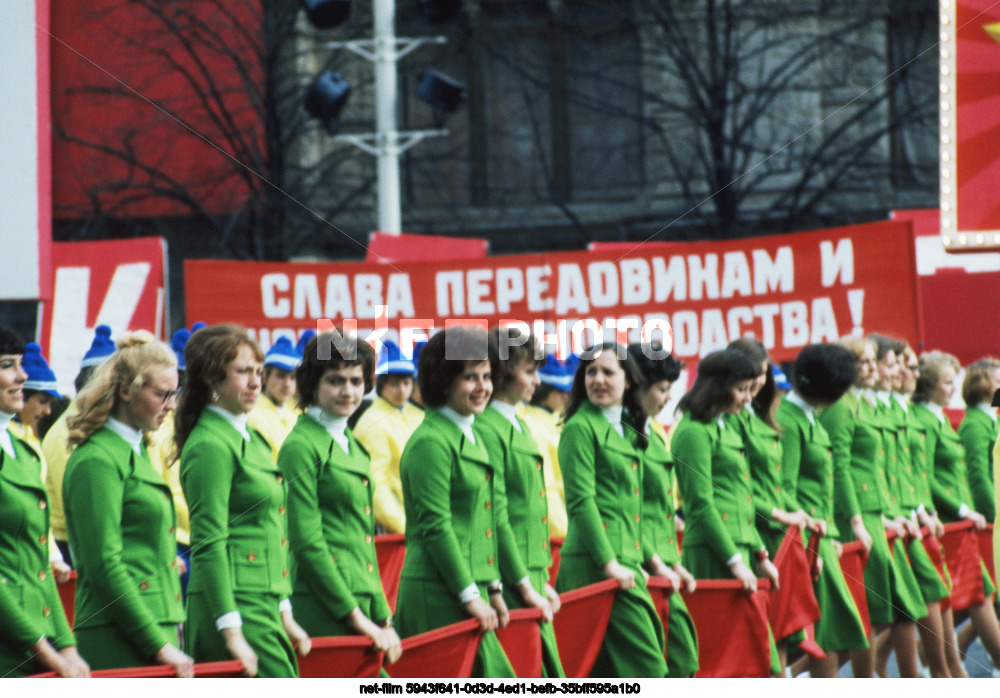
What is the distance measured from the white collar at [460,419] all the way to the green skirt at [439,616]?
20.7 inches

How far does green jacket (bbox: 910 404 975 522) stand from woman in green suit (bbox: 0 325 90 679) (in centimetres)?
576

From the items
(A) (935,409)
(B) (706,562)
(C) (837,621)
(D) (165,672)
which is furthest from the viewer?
(A) (935,409)

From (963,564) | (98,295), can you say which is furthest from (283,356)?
(963,564)

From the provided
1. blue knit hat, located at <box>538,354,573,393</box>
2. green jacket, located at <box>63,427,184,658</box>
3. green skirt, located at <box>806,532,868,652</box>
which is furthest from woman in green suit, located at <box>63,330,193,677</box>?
blue knit hat, located at <box>538,354,573,393</box>

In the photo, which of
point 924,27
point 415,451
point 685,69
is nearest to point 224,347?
point 415,451

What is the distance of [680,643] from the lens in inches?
238

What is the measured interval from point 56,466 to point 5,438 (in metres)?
1.84

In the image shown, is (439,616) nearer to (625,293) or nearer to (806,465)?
(806,465)

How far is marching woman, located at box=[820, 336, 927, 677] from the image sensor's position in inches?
289

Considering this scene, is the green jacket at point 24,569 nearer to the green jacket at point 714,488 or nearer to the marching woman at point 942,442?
the green jacket at point 714,488

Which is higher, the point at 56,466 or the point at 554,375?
the point at 554,375

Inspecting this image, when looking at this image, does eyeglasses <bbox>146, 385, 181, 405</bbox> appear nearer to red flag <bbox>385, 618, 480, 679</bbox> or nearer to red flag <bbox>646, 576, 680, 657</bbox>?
red flag <bbox>385, 618, 480, 679</bbox>

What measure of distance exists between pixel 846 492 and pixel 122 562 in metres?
4.28

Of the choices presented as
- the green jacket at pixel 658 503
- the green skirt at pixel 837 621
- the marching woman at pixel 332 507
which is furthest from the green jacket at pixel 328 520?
the green skirt at pixel 837 621
